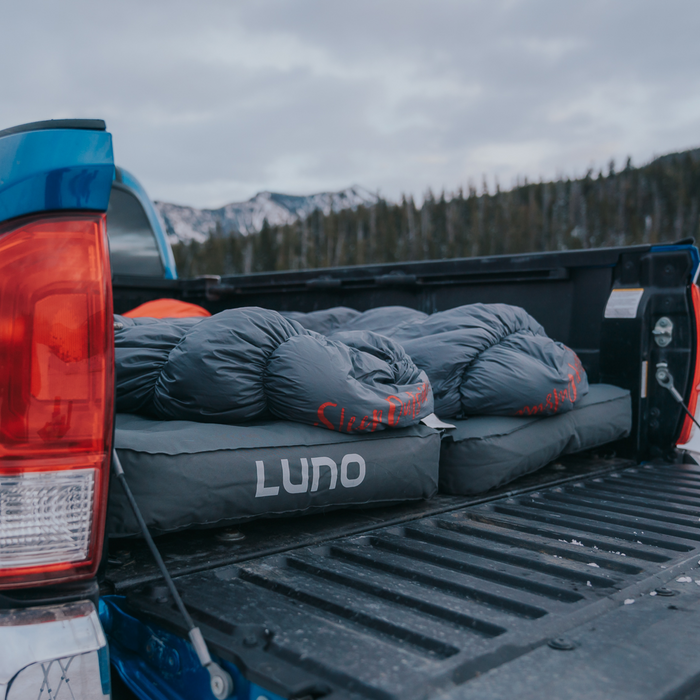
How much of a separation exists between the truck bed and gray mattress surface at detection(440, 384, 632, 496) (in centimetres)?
16

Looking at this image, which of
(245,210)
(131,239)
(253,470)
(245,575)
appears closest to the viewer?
(245,575)

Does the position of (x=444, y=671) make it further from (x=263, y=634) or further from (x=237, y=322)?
(x=237, y=322)

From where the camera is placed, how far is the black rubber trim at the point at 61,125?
1.00 m

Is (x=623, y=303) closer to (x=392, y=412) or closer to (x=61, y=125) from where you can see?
(x=392, y=412)

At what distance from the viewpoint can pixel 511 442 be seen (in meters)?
2.26

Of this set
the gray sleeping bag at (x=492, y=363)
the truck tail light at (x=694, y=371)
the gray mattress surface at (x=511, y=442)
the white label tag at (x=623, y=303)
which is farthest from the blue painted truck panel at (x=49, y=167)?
the truck tail light at (x=694, y=371)

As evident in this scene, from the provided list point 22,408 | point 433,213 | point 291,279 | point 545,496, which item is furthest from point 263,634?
point 433,213

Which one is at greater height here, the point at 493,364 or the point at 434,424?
the point at 493,364

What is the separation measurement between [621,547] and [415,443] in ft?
1.98

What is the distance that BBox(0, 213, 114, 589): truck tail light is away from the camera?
1013 mm

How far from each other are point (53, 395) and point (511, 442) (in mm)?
1603

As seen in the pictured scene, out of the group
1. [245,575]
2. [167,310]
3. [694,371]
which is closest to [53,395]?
[245,575]

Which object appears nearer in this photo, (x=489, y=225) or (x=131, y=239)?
(x=131, y=239)

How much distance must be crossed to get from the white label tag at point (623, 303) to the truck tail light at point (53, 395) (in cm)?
238
